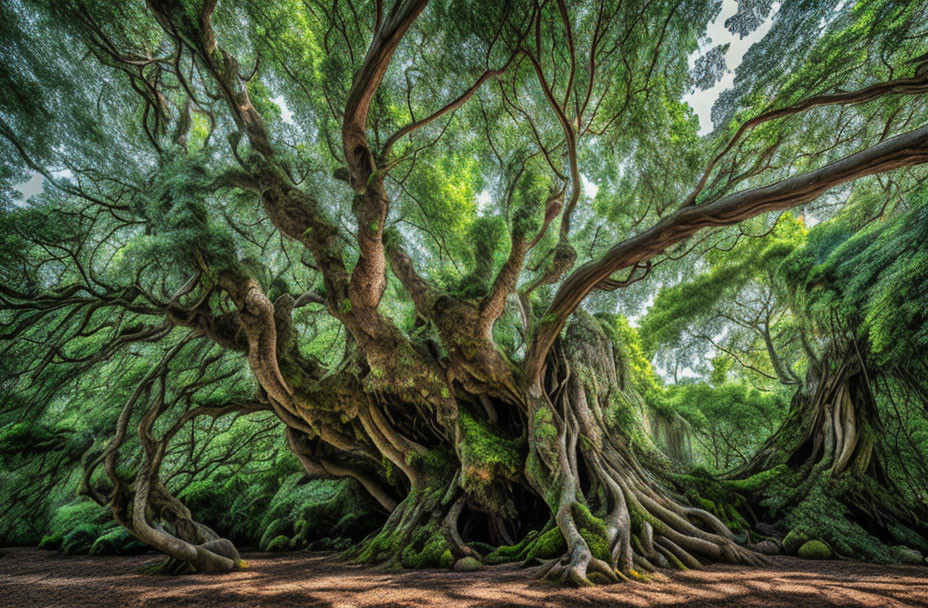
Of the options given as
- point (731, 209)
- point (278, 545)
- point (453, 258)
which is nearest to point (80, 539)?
point (278, 545)

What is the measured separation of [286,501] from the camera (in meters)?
6.88

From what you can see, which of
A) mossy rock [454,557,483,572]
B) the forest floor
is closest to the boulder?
the forest floor

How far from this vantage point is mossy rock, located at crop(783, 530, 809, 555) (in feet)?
12.5

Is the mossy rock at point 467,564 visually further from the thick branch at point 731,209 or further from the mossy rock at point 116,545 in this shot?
the mossy rock at point 116,545

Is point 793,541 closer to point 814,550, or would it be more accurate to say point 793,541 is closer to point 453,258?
point 814,550

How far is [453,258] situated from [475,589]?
4805mm

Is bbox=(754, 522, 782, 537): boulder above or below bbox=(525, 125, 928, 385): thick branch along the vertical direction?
below

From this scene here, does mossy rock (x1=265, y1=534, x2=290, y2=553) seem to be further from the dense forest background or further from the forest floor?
the forest floor

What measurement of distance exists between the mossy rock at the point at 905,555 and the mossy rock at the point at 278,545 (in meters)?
7.51

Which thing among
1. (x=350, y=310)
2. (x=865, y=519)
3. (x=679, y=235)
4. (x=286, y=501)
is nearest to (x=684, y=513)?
(x=865, y=519)

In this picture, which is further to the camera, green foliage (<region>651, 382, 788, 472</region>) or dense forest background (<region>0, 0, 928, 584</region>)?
green foliage (<region>651, 382, 788, 472</region>)

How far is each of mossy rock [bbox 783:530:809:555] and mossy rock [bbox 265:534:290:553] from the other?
6769mm

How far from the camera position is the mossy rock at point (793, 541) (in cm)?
382

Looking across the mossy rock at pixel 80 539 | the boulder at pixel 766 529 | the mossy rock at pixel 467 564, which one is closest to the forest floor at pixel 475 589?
the mossy rock at pixel 467 564
